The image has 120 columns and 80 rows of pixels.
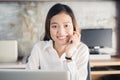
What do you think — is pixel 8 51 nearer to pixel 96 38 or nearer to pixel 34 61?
pixel 96 38

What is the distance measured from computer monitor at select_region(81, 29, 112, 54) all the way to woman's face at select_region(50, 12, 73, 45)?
1836 mm

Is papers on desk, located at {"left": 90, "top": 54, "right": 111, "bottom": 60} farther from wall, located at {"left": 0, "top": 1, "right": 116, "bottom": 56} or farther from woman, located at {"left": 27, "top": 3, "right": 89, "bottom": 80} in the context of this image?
woman, located at {"left": 27, "top": 3, "right": 89, "bottom": 80}

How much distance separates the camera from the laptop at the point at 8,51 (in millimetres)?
3090

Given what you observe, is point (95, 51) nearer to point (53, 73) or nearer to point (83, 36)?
point (83, 36)

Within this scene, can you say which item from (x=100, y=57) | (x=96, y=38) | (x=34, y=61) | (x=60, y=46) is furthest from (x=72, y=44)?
(x=96, y=38)

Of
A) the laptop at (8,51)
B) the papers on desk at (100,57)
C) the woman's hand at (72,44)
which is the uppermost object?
the woman's hand at (72,44)

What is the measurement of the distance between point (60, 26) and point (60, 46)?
20cm

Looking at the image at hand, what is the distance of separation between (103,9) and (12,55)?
1.59 metres

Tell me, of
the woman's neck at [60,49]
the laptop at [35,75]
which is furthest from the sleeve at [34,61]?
the laptop at [35,75]

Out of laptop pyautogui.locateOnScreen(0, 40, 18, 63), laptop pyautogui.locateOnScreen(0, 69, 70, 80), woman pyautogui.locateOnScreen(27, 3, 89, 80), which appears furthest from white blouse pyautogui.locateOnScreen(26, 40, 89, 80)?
laptop pyautogui.locateOnScreen(0, 40, 18, 63)

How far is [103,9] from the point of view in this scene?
345 centimetres

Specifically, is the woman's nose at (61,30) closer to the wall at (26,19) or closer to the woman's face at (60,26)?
the woman's face at (60,26)

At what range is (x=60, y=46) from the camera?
160cm

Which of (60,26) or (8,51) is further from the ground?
(60,26)
